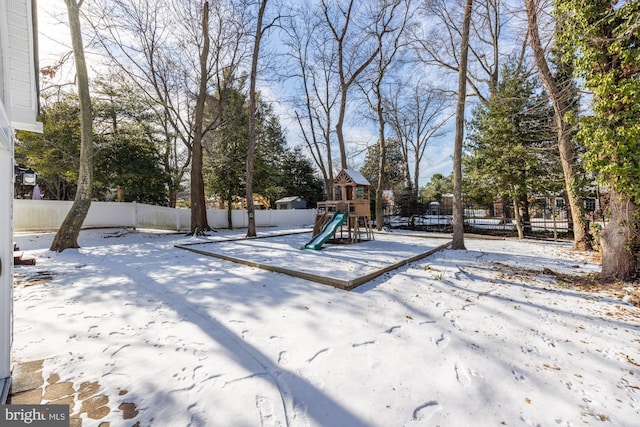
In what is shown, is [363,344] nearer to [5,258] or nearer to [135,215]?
[5,258]

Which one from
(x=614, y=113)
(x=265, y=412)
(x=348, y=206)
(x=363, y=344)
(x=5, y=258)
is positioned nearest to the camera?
(x=265, y=412)

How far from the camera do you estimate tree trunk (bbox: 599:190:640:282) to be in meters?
3.97

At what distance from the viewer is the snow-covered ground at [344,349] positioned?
5.47 feet

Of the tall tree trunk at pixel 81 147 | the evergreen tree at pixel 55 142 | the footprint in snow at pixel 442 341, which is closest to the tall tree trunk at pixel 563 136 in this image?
the footprint in snow at pixel 442 341

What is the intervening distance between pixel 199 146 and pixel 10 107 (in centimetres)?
997

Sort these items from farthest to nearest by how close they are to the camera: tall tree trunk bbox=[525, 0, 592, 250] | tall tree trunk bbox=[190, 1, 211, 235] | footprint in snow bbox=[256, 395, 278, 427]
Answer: tall tree trunk bbox=[190, 1, 211, 235], tall tree trunk bbox=[525, 0, 592, 250], footprint in snow bbox=[256, 395, 278, 427]

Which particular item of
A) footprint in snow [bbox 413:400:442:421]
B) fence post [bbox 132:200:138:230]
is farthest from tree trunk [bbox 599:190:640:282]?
fence post [bbox 132:200:138:230]

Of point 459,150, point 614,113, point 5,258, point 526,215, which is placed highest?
point 459,150

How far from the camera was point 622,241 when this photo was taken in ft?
13.2

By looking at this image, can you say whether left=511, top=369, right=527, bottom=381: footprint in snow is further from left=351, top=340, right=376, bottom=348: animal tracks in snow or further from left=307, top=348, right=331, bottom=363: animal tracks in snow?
left=307, top=348, right=331, bottom=363: animal tracks in snow

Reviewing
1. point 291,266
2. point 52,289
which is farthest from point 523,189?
point 52,289

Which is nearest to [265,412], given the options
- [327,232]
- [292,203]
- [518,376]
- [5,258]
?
[518,376]

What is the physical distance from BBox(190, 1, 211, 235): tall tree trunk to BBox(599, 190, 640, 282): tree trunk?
1289 centimetres

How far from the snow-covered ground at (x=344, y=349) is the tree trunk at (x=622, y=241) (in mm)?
783
